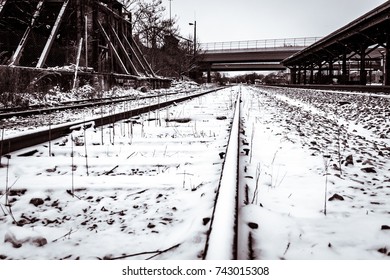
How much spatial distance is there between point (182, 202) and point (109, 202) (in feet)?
1.49

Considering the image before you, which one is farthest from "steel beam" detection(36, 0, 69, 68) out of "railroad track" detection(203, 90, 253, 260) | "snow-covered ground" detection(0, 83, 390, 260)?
"railroad track" detection(203, 90, 253, 260)

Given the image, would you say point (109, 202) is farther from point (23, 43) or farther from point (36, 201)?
point (23, 43)

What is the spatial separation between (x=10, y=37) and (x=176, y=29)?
21833 millimetres

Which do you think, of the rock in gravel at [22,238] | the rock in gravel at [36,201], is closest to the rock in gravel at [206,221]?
the rock in gravel at [22,238]

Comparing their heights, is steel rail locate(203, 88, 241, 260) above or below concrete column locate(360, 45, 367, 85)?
below

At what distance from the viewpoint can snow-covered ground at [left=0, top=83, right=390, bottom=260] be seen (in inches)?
52.3

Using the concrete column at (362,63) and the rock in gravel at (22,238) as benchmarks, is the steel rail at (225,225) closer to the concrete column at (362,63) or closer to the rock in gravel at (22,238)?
the rock in gravel at (22,238)

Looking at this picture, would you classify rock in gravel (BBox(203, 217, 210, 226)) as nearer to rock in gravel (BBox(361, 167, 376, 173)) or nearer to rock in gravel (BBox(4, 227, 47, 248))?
rock in gravel (BBox(4, 227, 47, 248))

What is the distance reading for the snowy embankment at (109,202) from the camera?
52.2 inches

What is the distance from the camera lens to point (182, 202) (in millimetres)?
1798
